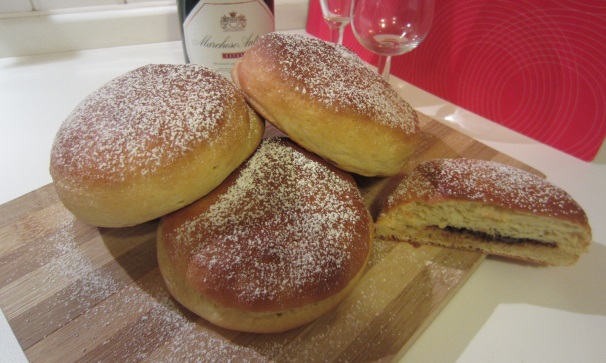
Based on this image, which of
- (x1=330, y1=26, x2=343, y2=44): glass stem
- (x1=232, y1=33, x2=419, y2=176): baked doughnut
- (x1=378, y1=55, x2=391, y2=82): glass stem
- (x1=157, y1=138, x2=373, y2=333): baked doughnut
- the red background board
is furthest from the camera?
(x1=330, y1=26, x2=343, y2=44): glass stem

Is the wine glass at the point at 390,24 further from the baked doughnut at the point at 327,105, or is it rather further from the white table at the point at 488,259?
the baked doughnut at the point at 327,105

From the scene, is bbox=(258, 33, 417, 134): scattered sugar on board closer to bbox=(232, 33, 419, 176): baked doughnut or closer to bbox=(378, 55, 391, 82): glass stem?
bbox=(232, 33, 419, 176): baked doughnut

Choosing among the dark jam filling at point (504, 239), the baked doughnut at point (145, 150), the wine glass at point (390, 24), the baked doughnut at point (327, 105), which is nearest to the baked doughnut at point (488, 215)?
the dark jam filling at point (504, 239)

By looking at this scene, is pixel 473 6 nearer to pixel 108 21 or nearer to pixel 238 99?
pixel 238 99

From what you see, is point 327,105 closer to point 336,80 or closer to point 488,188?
point 336,80

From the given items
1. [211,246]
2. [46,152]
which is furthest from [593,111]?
[46,152]

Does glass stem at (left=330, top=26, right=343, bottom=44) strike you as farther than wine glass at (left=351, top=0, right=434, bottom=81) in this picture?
Yes

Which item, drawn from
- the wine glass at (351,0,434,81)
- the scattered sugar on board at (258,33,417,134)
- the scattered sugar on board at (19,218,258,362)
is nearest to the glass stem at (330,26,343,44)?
the wine glass at (351,0,434,81)
